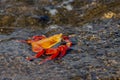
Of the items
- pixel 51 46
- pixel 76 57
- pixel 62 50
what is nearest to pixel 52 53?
pixel 62 50

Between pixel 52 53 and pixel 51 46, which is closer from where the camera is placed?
pixel 52 53

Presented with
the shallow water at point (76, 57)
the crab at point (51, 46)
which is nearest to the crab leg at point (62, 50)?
the crab at point (51, 46)

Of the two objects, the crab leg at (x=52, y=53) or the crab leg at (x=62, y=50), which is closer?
the crab leg at (x=52, y=53)

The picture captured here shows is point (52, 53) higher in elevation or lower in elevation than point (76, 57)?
higher

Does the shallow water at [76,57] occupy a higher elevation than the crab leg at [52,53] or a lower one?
lower

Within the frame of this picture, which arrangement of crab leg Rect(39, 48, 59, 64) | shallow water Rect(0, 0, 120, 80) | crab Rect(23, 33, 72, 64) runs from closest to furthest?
shallow water Rect(0, 0, 120, 80) → crab leg Rect(39, 48, 59, 64) → crab Rect(23, 33, 72, 64)

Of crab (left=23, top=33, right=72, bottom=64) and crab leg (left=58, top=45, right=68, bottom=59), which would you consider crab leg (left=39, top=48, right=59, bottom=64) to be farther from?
crab leg (left=58, top=45, right=68, bottom=59)

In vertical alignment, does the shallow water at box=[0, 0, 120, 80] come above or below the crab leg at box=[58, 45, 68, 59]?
below

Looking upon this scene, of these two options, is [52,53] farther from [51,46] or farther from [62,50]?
[51,46]

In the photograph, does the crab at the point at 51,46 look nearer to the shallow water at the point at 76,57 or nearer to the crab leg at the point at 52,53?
the crab leg at the point at 52,53

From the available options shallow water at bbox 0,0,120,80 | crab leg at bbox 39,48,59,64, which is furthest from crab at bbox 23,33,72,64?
shallow water at bbox 0,0,120,80
